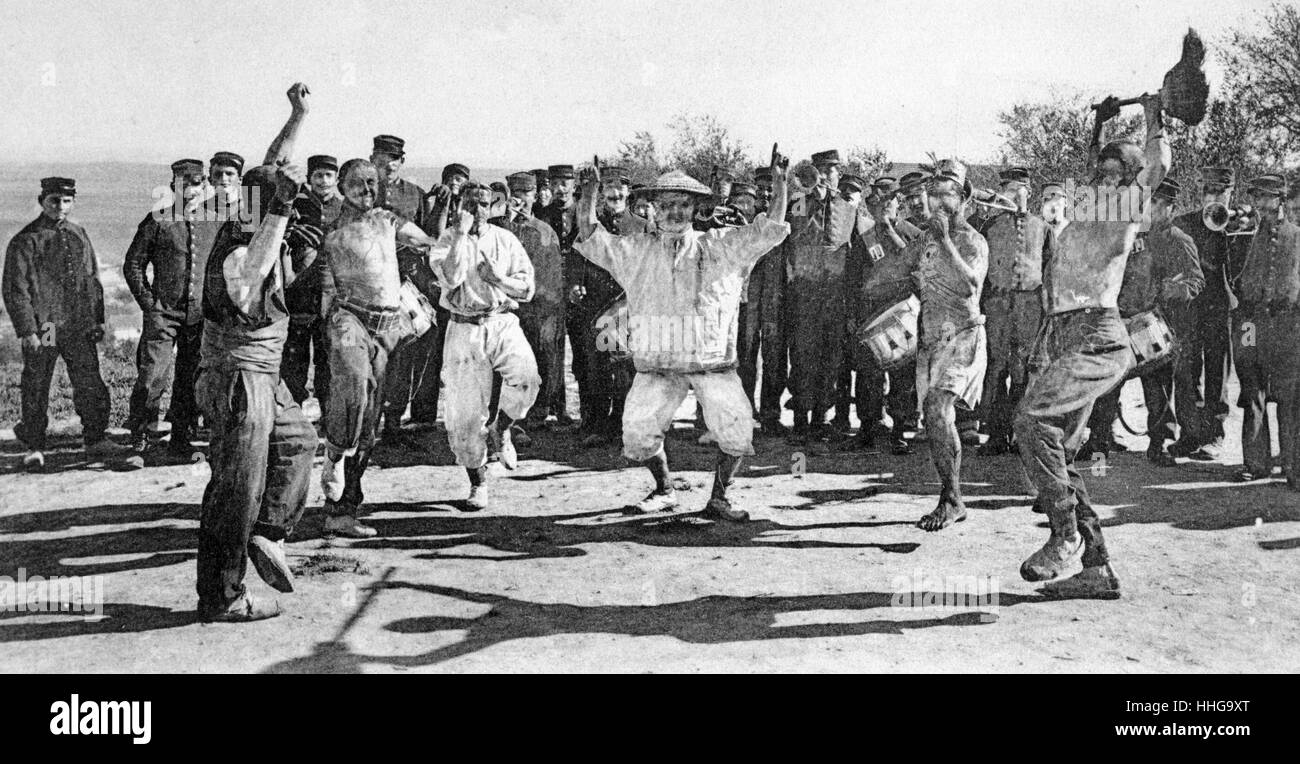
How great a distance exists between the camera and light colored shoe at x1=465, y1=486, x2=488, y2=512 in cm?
751

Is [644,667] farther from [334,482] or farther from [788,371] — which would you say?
[788,371]

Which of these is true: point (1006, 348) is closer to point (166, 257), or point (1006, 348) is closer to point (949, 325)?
point (949, 325)

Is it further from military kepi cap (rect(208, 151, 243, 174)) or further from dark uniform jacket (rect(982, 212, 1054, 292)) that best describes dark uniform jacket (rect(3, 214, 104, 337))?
dark uniform jacket (rect(982, 212, 1054, 292))

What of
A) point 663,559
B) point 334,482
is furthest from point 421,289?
point 663,559

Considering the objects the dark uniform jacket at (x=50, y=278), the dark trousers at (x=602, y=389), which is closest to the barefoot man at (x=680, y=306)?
the dark trousers at (x=602, y=389)

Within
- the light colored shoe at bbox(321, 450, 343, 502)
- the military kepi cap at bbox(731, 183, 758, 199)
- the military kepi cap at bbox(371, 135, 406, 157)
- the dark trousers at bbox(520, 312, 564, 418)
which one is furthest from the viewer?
the military kepi cap at bbox(731, 183, 758, 199)

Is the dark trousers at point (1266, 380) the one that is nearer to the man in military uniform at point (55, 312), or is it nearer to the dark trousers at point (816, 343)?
the dark trousers at point (816, 343)

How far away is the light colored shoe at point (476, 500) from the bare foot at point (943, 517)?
308 centimetres

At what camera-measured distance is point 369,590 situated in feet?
18.7

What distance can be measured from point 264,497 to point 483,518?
216 cm

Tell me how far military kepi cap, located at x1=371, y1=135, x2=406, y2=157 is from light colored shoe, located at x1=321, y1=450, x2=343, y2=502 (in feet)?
10.7

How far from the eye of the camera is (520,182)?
9984 millimetres

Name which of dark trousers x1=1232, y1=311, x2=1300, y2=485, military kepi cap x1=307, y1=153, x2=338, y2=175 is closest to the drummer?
dark trousers x1=1232, y1=311, x2=1300, y2=485

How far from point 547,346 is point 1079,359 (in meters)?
5.56
